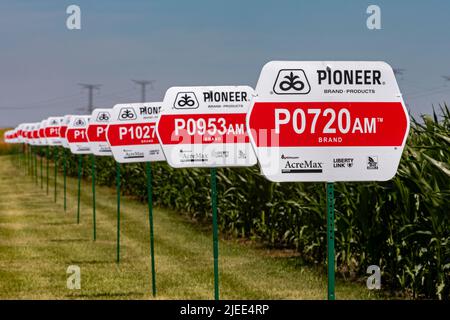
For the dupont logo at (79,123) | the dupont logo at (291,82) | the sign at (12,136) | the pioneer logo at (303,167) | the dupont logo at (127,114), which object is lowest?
the sign at (12,136)

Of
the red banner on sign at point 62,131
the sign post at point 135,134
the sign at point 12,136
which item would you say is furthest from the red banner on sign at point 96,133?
the sign at point 12,136

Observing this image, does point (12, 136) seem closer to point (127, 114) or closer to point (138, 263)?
point (138, 263)

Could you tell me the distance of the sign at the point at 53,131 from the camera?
3050 centimetres

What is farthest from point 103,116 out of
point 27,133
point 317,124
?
point 27,133

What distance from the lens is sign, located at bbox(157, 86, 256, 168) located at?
27.9 ft

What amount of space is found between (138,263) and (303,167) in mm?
9719

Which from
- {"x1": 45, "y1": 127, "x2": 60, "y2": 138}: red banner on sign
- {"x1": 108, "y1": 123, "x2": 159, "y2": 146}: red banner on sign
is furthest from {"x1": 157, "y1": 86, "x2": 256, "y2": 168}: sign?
{"x1": 45, "y1": 127, "x2": 60, "y2": 138}: red banner on sign

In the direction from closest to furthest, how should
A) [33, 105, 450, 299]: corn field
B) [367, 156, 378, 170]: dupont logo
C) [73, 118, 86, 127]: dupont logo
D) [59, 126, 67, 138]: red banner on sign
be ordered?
[367, 156, 378, 170]: dupont logo
[33, 105, 450, 299]: corn field
[73, 118, 86, 127]: dupont logo
[59, 126, 67, 138]: red banner on sign

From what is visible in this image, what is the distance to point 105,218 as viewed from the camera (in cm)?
2386

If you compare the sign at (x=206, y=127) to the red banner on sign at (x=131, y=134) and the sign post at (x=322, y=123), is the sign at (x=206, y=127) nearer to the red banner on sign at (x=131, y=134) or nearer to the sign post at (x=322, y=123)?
the sign post at (x=322, y=123)

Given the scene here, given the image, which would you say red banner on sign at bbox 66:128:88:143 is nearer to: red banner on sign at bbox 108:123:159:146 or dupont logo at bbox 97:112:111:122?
dupont logo at bbox 97:112:111:122

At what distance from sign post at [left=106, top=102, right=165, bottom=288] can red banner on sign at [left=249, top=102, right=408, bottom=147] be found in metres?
5.86

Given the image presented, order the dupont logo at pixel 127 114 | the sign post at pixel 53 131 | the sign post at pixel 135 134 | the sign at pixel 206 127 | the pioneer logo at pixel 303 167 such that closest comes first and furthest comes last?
the pioneer logo at pixel 303 167 → the sign at pixel 206 127 → the sign post at pixel 135 134 → the dupont logo at pixel 127 114 → the sign post at pixel 53 131
